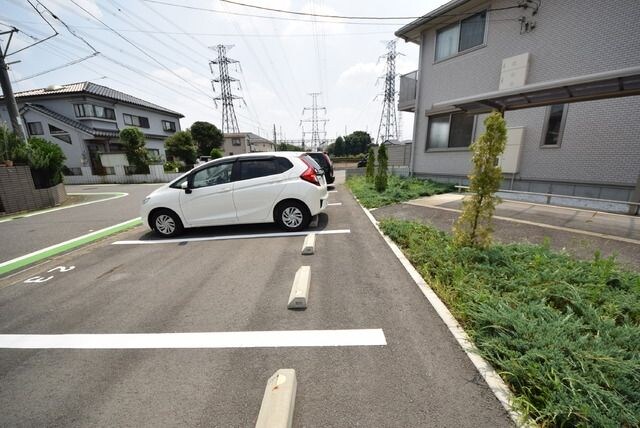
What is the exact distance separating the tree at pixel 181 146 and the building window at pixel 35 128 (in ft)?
34.2

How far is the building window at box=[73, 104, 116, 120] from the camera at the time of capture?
956 inches

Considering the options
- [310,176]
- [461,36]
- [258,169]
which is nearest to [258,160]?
[258,169]

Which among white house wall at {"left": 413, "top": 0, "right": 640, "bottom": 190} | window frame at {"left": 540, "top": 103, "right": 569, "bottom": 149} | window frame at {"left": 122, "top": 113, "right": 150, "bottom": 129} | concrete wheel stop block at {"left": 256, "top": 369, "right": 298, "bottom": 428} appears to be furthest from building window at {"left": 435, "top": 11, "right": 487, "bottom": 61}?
window frame at {"left": 122, "top": 113, "right": 150, "bottom": 129}

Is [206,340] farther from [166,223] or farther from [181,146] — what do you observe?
[181,146]

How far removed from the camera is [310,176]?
538 centimetres

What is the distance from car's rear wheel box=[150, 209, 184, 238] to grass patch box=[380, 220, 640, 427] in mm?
5082

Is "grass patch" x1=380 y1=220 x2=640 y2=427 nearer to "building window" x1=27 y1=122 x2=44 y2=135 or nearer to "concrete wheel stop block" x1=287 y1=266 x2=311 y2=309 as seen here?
"concrete wheel stop block" x1=287 y1=266 x2=311 y2=309

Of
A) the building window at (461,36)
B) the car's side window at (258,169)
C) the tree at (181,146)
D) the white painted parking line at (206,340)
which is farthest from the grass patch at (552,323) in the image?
the tree at (181,146)

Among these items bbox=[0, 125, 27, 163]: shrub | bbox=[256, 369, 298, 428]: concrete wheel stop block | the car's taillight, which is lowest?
bbox=[256, 369, 298, 428]: concrete wheel stop block

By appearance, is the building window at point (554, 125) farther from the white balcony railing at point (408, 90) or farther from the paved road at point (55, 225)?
the paved road at point (55, 225)

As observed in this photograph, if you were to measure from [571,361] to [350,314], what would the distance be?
173cm

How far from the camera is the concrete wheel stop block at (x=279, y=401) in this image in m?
1.53

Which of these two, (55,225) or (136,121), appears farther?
(136,121)

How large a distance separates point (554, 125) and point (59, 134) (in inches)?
1412
